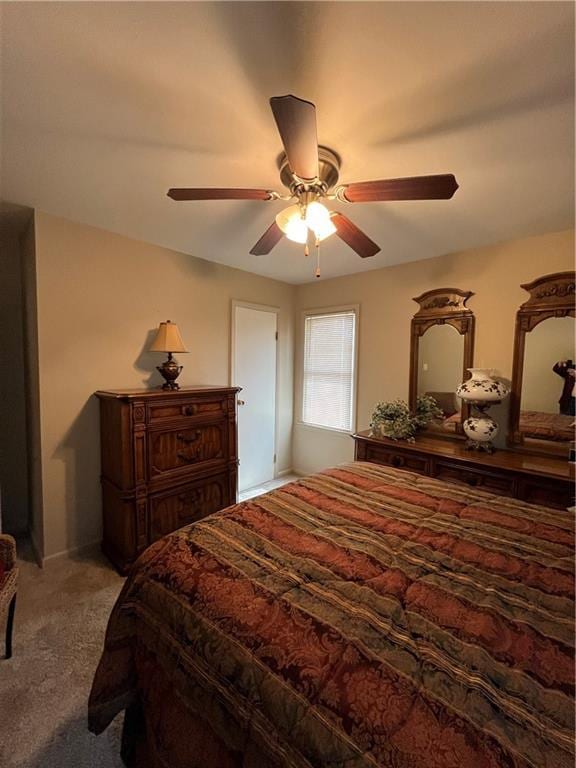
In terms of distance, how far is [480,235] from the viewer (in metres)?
2.50

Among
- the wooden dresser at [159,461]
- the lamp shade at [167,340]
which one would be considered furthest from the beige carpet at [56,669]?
the lamp shade at [167,340]

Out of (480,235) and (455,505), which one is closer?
(455,505)

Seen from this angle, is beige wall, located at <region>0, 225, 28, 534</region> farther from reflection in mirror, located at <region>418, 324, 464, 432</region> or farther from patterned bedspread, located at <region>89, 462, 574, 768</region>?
reflection in mirror, located at <region>418, 324, 464, 432</region>

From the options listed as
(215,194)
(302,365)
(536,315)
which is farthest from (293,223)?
(302,365)

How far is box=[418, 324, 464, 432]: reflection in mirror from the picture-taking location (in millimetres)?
2904

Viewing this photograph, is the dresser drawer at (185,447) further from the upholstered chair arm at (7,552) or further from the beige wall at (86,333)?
the upholstered chair arm at (7,552)

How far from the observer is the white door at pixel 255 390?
11.7 ft

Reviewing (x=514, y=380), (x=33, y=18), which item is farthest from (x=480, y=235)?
(x=33, y=18)

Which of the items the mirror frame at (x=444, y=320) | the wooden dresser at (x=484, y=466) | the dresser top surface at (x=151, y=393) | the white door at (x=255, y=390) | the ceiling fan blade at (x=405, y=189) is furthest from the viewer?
the white door at (x=255, y=390)

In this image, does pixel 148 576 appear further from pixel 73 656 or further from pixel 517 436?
pixel 517 436

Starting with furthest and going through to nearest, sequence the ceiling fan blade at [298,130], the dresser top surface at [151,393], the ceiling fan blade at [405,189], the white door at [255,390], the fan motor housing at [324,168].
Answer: the white door at [255,390] → the dresser top surface at [151,393] → the fan motor housing at [324,168] → the ceiling fan blade at [405,189] → the ceiling fan blade at [298,130]

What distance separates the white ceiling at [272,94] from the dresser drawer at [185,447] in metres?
1.62

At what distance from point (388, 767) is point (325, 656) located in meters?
0.21

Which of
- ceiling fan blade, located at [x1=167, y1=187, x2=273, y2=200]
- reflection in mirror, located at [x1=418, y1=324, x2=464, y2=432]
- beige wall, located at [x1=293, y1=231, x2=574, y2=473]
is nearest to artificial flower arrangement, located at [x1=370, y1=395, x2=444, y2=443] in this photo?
reflection in mirror, located at [x1=418, y1=324, x2=464, y2=432]
